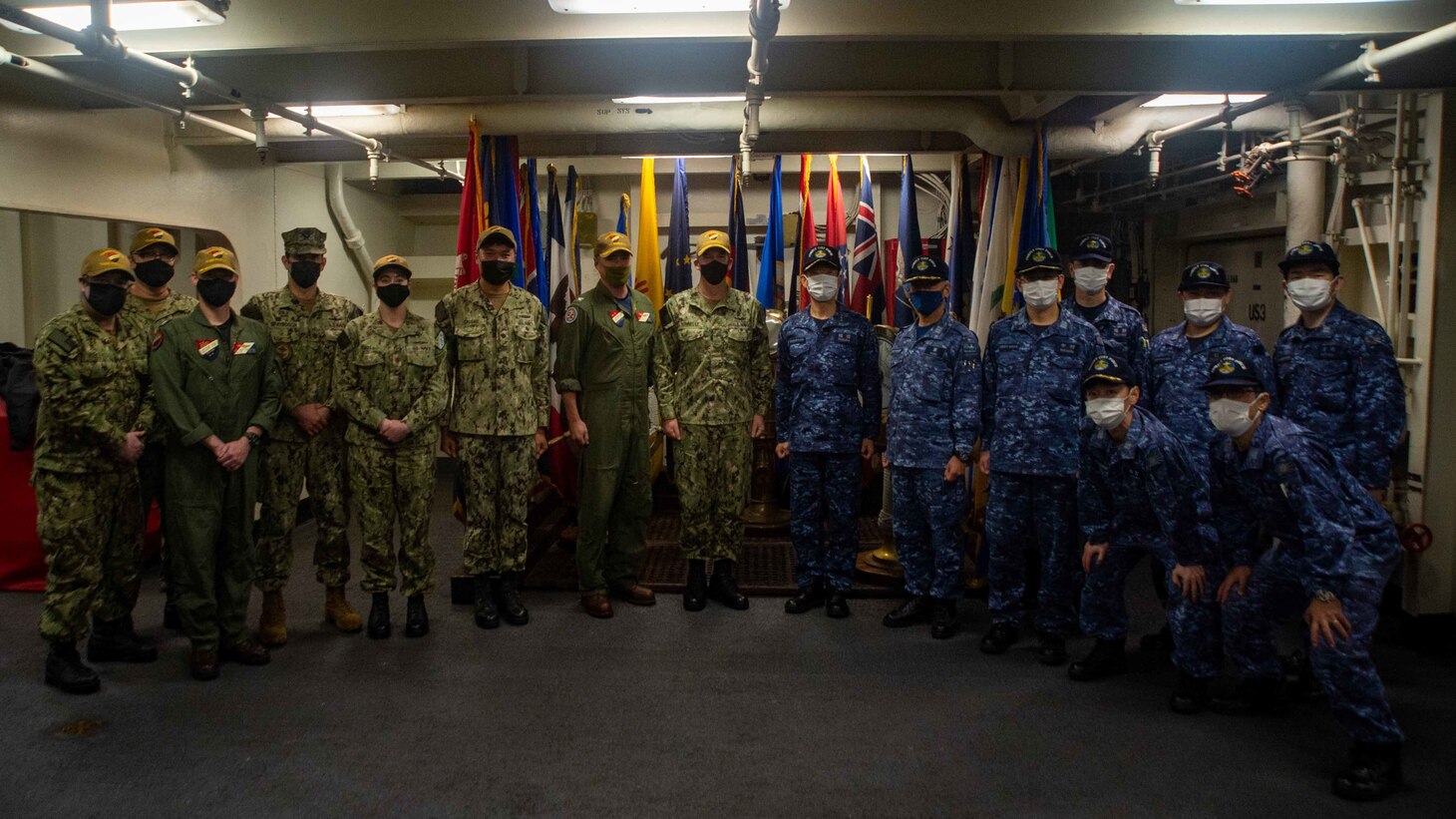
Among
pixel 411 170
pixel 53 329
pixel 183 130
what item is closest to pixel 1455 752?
pixel 53 329

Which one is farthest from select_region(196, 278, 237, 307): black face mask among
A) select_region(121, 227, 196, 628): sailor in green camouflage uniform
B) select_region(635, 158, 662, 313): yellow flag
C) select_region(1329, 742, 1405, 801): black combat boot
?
select_region(1329, 742, 1405, 801): black combat boot

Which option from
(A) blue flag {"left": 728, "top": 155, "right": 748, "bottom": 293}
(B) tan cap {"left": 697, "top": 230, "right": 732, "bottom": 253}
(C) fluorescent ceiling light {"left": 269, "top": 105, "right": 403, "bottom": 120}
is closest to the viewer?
(B) tan cap {"left": 697, "top": 230, "right": 732, "bottom": 253}

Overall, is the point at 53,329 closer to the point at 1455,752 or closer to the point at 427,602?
the point at 427,602

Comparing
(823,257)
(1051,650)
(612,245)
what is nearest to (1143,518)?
(1051,650)

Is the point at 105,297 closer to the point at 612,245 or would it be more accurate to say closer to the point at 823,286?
the point at 612,245

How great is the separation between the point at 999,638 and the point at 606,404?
196 cm

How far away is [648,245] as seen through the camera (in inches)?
235

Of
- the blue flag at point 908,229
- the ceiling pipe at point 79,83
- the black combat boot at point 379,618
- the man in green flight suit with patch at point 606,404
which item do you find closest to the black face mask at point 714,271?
the man in green flight suit with patch at point 606,404

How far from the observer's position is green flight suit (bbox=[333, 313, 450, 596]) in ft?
12.2

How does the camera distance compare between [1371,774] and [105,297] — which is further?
[105,297]

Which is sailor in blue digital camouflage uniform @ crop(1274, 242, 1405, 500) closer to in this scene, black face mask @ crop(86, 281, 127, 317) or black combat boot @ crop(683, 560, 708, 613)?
black combat boot @ crop(683, 560, 708, 613)

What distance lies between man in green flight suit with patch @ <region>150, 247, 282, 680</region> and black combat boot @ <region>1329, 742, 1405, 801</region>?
12.0ft

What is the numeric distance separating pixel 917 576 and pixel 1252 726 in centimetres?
137

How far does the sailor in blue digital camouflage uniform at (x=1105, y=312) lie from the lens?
366 cm
